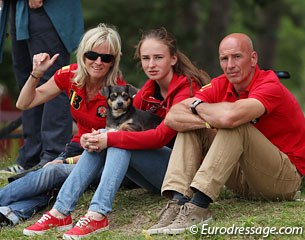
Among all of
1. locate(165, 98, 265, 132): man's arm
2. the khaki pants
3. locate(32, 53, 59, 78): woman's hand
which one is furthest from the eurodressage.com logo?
locate(32, 53, 59, 78): woman's hand

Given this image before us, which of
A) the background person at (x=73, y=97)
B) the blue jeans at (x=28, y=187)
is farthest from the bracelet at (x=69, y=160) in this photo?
the blue jeans at (x=28, y=187)

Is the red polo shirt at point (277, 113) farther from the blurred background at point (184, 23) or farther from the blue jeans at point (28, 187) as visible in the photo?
the blurred background at point (184, 23)

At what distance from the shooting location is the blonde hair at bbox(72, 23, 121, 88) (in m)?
6.36

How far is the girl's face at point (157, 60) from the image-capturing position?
6172mm

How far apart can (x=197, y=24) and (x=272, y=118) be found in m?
16.2

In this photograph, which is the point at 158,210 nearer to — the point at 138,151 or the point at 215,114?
the point at 138,151

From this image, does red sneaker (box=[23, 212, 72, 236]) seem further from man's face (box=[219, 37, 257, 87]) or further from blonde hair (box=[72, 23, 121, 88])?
Answer: man's face (box=[219, 37, 257, 87])

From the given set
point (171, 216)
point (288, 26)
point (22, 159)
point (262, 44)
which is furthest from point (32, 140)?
point (288, 26)

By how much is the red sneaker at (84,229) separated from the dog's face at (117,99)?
96 cm

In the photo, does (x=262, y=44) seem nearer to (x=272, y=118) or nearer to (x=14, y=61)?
(x=14, y=61)

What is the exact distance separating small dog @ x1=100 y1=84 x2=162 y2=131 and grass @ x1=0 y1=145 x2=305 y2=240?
0.66m

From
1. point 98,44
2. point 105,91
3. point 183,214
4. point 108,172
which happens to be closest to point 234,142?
point 183,214

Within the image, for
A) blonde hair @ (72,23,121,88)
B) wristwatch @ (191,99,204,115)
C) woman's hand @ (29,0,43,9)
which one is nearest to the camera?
wristwatch @ (191,99,204,115)

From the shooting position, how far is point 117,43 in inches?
253
